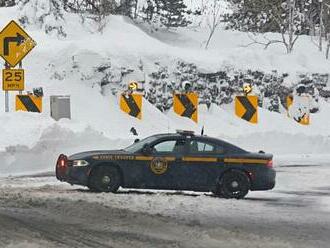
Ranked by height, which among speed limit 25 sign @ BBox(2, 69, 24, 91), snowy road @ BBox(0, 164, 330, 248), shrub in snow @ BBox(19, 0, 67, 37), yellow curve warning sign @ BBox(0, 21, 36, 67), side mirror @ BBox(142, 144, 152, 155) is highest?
shrub in snow @ BBox(19, 0, 67, 37)

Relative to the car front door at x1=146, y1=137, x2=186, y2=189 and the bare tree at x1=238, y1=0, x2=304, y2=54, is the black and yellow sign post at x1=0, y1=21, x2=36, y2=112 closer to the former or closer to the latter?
the car front door at x1=146, y1=137, x2=186, y2=189

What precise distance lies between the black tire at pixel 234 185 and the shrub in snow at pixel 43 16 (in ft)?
47.8

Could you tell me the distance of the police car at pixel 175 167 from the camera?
14.4 meters

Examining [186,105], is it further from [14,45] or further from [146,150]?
[146,150]

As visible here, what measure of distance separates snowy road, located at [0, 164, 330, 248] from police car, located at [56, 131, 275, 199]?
0.28 meters

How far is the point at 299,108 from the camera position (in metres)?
29.5

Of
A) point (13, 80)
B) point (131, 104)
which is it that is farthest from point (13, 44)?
point (131, 104)

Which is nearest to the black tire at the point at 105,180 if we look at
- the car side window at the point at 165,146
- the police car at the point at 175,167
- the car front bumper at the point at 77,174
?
the police car at the point at 175,167

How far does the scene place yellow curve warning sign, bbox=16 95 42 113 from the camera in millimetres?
21656

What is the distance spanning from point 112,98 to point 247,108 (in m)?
5.01

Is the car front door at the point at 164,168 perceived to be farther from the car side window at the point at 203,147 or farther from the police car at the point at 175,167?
the car side window at the point at 203,147

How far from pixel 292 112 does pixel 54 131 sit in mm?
12622

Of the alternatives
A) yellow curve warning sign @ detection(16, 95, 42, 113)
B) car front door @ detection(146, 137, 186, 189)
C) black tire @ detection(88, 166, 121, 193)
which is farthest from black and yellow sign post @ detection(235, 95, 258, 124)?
black tire @ detection(88, 166, 121, 193)

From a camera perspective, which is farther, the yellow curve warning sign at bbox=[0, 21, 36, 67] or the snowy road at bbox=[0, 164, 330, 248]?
the yellow curve warning sign at bbox=[0, 21, 36, 67]
